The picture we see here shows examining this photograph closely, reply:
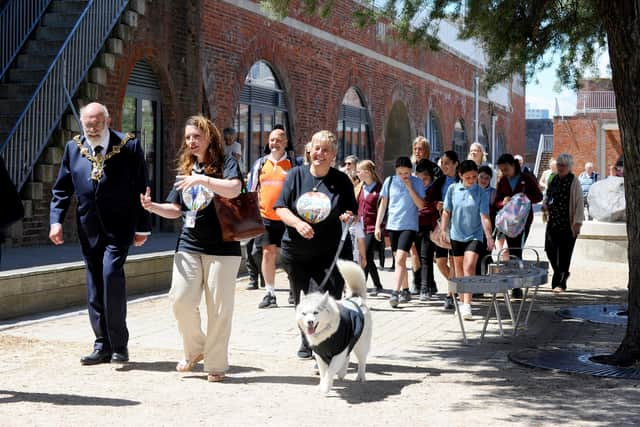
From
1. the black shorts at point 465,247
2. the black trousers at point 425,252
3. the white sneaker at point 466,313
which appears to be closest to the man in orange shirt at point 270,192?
the black trousers at point 425,252

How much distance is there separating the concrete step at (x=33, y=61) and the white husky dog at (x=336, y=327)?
10751 millimetres

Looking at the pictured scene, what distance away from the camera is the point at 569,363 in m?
7.58

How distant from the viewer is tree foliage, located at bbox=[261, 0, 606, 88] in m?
11.5

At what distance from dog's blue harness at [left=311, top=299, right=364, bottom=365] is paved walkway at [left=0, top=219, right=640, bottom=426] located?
29 centimetres

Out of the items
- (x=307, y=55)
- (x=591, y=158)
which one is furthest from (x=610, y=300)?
(x=591, y=158)

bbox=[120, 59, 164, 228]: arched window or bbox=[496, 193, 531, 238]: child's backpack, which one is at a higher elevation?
bbox=[120, 59, 164, 228]: arched window

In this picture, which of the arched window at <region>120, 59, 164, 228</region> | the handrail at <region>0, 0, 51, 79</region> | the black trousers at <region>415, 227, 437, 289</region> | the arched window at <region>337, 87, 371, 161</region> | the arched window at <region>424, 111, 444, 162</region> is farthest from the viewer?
the arched window at <region>424, 111, 444, 162</region>

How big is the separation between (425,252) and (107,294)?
5.28 meters

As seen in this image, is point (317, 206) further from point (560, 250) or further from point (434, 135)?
point (434, 135)

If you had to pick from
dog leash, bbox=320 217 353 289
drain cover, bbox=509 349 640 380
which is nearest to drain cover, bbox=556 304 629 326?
drain cover, bbox=509 349 640 380

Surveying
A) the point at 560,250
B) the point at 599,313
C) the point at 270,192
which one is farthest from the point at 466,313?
the point at 560,250

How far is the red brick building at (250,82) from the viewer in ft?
55.0

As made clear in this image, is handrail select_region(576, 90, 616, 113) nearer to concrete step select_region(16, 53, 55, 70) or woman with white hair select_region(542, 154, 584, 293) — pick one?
concrete step select_region(16, 53, 55, 70)

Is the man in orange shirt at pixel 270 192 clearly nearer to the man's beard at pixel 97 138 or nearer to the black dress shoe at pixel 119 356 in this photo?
the man's beard at pixel 97 138
